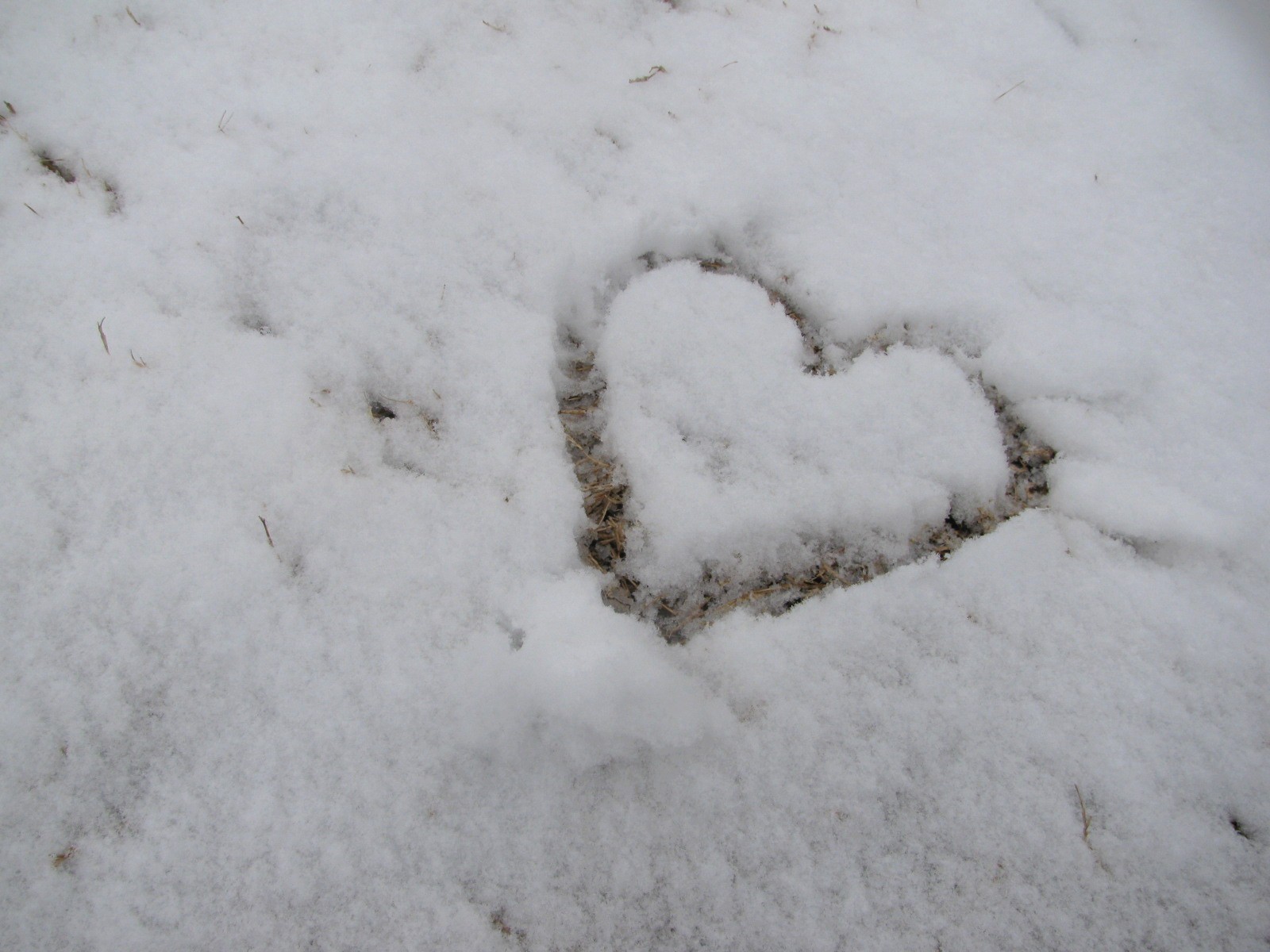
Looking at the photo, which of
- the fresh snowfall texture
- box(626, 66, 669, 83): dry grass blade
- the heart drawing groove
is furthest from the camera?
box(626, 66, 669, 83): dry grass blade

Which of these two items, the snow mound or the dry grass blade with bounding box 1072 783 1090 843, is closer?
the dry grass blade with bounding box 1072 783 1090 843

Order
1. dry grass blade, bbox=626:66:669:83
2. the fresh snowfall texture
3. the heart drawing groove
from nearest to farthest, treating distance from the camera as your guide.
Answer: the fresh snowfall texture < the heart drawing groove < dry grass blade, bbox=626:66:669:83

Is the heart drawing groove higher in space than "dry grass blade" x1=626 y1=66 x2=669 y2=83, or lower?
lower

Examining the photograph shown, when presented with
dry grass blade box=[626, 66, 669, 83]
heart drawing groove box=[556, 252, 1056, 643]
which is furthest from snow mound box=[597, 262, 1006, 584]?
dry grass blade box=[626, 66, 669, 83]

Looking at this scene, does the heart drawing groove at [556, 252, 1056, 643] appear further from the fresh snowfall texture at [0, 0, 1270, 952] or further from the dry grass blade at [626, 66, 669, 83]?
the dry grass blade at [626, 66, 669, 83]

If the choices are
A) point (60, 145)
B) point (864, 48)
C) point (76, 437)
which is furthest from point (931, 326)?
point (60, 145)

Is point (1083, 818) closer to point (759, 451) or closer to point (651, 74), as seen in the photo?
point (759, 451)

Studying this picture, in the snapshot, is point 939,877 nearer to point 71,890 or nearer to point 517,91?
point 71,890
